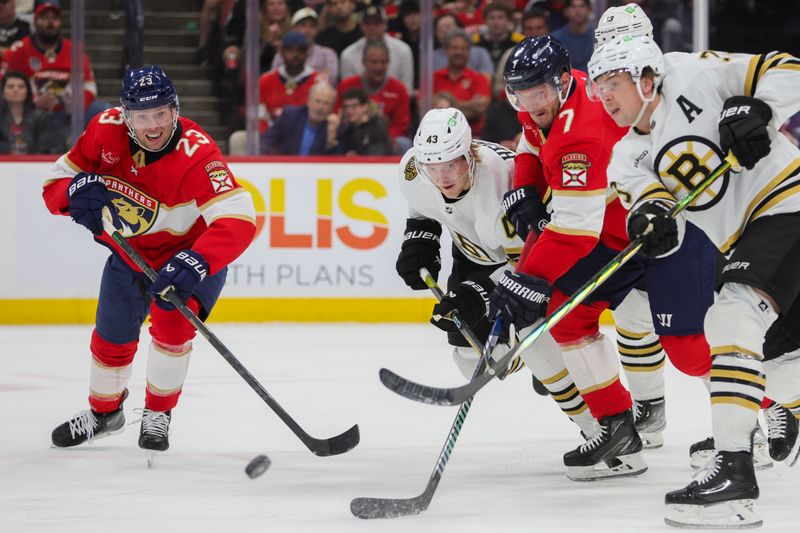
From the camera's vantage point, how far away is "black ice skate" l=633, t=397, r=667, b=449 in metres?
3.77

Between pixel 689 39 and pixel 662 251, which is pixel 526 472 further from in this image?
pixel 689 39

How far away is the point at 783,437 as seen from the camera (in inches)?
132

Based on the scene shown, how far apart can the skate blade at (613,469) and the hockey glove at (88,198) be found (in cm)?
148

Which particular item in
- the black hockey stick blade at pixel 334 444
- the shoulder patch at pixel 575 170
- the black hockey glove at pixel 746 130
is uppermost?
the black hockey glove at pixel 746 130

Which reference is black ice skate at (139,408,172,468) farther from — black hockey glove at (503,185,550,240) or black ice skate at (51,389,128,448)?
black hockey glove at (503,185,550,240)

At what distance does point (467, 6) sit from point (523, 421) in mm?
3398

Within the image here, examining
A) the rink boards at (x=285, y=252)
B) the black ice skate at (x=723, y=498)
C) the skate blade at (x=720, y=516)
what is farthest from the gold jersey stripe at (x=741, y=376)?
the rink boards at (x=285, y=252)

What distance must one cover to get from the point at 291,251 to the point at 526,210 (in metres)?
3.42

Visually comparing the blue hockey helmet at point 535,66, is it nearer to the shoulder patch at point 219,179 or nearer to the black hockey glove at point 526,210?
the black hockey glove at point 526,210

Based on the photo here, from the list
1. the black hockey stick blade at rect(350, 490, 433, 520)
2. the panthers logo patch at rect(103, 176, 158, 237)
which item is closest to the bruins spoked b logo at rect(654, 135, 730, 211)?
the black hockey stick blade at rect(350, 490, 433, 520)

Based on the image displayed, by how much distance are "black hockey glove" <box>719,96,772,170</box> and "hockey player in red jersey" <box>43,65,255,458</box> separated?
1.37 meters

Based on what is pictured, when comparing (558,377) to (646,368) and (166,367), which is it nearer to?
(646,368)

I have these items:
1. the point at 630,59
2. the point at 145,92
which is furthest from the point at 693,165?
the point at 145,92

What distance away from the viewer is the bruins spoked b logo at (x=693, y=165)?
2.95m
